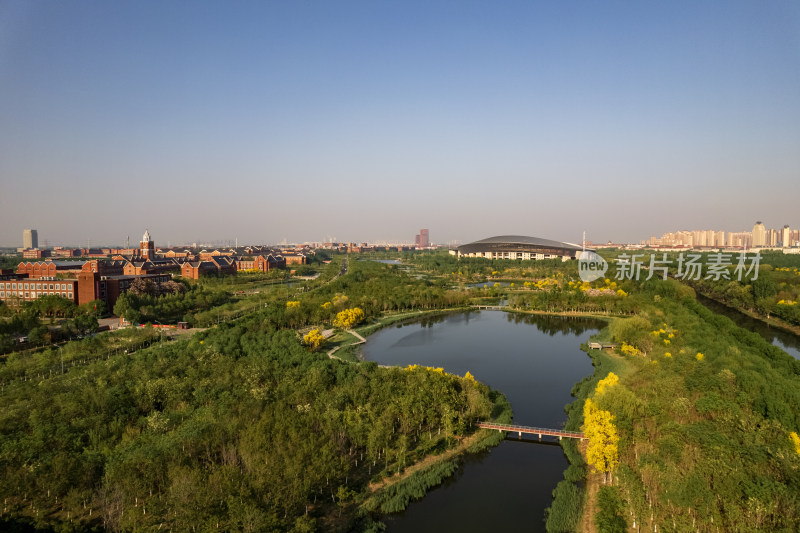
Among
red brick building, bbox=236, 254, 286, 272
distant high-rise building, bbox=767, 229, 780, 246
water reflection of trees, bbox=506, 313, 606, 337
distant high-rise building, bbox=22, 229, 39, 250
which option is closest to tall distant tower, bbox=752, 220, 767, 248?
distant high-rise building, bbox=767, 229, 780, 246

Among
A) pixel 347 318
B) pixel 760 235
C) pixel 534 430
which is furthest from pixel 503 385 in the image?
pixel 760 235

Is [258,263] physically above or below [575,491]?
above

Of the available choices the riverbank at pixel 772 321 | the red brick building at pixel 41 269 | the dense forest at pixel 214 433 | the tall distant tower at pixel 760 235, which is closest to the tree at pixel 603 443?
the dense forest at pixel 214 433

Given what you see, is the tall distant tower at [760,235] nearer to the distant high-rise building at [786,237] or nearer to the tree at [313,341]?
the distant high-rise building at [786,237]

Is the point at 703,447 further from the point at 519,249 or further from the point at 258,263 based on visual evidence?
the point at 519,249

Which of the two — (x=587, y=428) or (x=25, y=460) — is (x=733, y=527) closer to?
(x=587, y=428)

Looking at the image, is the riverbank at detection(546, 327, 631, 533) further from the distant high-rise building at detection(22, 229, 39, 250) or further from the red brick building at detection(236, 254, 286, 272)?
the distant high-rise building at detection(22, 229, 39, 250)
